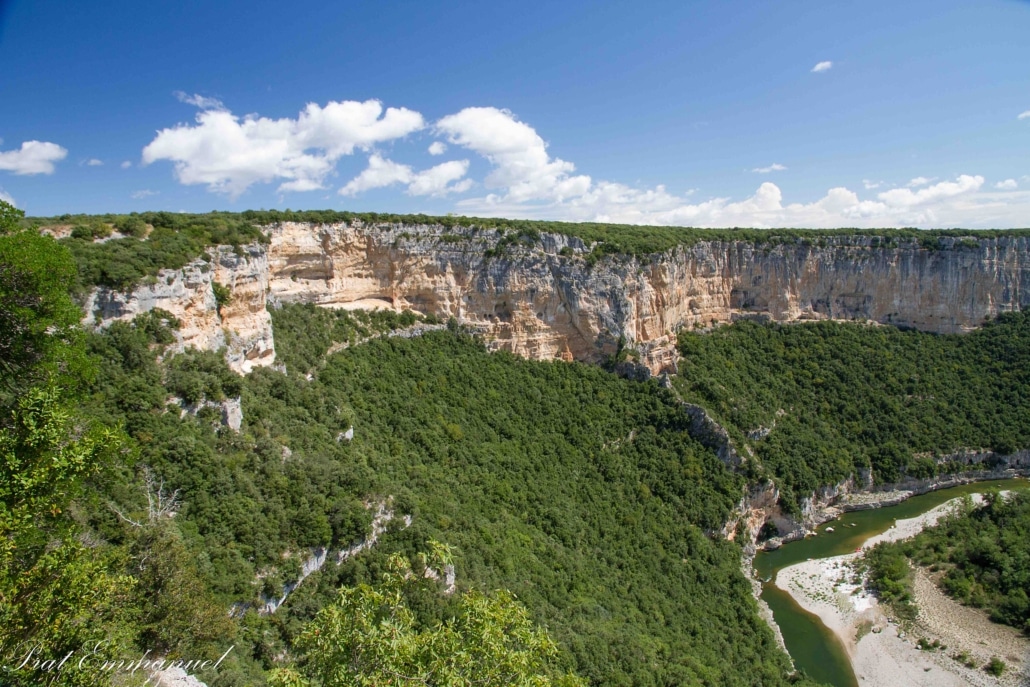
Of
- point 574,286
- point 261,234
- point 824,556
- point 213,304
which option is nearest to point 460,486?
point 213,304

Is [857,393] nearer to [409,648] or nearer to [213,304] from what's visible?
[213,304]

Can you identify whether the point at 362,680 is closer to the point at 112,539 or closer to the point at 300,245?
the point at 112,539

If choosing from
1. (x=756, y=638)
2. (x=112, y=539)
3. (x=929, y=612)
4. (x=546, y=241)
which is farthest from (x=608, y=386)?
(x=112, y=539)

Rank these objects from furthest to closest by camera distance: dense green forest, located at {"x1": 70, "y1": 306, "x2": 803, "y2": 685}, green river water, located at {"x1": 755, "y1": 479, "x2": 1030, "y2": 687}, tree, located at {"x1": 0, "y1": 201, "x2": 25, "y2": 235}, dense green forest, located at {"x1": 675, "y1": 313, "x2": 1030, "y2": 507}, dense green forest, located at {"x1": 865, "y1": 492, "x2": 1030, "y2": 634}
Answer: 1. dense green forest, located at {"x1": 675, "y1": 313, "x2": 1030, "y2": 507}
2. dense green forest, located at {"x1": 865, "y1": 492, "x2": 1030, "y2": 634}
3. green river water, located at {"x1": 755, "y1": 479, "x2": 1030, "y2": 687}
4. dense green forest, located at {"x1": 70, "y1": 306, "x2": 803, "y2": 685}
5. tree, located at {"x1": 0, "y1": 201, "x2": 25, "y2": 235}

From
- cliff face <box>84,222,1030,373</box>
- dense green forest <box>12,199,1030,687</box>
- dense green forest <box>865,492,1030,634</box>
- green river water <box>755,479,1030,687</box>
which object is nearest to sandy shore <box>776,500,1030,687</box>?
green river water <box>755,479,1030,687</box>

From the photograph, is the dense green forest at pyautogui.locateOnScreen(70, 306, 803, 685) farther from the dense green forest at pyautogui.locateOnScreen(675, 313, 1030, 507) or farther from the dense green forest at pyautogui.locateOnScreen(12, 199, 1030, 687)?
the dense green forest at pyautogui.locateOnScreen(675, 313, 1030, 507)

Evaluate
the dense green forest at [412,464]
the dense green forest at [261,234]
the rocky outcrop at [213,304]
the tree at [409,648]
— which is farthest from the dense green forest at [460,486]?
the tree at [409,648]
